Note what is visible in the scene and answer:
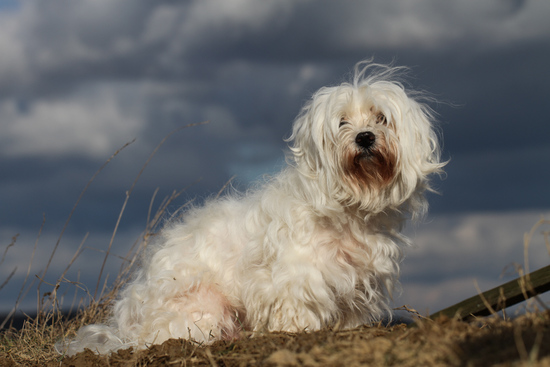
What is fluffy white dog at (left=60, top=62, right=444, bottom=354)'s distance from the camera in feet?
16.1

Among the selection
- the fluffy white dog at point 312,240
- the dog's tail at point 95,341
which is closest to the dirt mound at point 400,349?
the fluffy white dog at point 312,240

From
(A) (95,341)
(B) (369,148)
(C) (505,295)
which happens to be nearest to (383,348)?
(C) (505,295)

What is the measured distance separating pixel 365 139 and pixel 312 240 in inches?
39.9

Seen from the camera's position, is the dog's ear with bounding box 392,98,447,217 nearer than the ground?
No

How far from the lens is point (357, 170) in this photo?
484cm

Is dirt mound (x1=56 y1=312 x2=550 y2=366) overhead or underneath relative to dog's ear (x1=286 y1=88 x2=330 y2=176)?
underneath

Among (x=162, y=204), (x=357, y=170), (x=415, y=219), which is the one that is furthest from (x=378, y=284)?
A: (x=162, y=204)

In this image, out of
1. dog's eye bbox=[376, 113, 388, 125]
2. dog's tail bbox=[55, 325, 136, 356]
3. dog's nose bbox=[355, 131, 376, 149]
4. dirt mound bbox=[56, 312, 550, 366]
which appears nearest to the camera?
dirt mound bbox=[56, 312, 550, 366]

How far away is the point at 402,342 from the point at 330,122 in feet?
7.67

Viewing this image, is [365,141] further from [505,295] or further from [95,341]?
[95,341]

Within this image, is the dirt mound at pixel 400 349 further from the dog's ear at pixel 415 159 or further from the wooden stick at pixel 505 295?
the dog's ear at pixel 415 159

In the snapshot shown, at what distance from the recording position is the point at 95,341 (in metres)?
5.57

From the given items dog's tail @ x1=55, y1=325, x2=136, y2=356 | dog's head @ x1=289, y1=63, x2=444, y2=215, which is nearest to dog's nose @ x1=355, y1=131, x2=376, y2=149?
dog's head @ x1=289, y1=63, x2=444, y2=215

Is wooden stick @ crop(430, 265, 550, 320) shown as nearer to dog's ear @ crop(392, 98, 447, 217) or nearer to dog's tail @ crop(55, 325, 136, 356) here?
dog's ear @ crop(392, 98, 447, 217)
